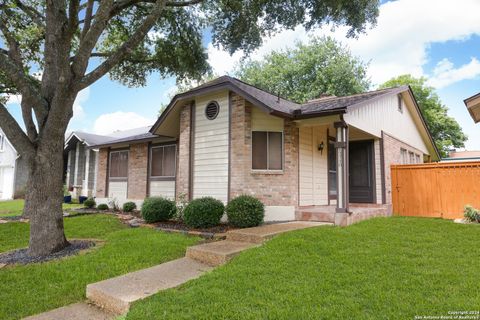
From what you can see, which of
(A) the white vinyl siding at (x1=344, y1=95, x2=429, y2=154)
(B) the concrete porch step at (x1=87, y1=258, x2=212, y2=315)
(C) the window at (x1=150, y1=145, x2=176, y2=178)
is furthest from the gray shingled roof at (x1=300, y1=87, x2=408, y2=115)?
(C) the window at (x1=150, y1=145, x2=176, y2=178)

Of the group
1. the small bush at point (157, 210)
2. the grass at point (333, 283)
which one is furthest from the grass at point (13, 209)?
the grass at point (333, 283)

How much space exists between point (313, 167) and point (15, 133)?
7753 mm

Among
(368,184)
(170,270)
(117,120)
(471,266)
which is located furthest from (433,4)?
(117,120)

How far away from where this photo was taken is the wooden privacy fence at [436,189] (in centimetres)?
939

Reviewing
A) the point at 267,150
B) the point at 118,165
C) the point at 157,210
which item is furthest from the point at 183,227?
the point at 118,165

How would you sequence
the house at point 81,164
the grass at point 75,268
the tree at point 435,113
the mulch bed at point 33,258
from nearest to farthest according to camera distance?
the grass at point 75,268
the mulch bed at point 33,258
the house at point 81,164
the tree at point 435,113

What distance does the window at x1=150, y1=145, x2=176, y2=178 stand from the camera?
11.8 m

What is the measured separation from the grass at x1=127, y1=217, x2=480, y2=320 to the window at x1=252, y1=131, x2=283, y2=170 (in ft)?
9.65

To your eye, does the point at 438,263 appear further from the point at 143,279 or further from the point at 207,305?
the point at 143,279

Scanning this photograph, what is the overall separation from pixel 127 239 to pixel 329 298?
201 inches

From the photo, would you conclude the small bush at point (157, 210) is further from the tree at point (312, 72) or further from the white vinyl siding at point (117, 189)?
the tree at point (312, 72)

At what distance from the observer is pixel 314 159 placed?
9562 millimetres

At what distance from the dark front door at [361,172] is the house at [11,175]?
920 inches

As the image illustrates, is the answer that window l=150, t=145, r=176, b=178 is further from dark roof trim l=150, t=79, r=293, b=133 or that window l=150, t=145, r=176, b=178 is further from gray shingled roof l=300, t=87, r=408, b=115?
gray shingled roof l=300, t=87, r=408, b=115
